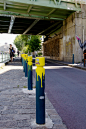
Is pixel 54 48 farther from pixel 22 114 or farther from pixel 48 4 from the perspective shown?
pixel 22 114

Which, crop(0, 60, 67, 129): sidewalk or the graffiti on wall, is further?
the graffiti on wall

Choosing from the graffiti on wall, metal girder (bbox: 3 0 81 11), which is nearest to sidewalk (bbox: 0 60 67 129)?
metal girder (bbox: 3 0 81 11)

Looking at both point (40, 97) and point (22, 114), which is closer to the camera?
point (40, 97)

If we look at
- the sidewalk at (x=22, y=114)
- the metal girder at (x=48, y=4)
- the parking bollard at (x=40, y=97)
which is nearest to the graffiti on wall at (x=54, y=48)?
the metal girder at (x=48, y=4)

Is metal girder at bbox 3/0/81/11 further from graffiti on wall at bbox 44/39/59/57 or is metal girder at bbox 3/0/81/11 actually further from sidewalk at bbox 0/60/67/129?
sidewalk at bbox 0/60/67/129

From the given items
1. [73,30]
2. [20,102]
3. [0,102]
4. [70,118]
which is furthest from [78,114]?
[73,30]

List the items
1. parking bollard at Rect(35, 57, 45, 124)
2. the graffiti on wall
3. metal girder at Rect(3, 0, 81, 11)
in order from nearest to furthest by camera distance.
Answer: parking bollard at Rect(35, 57, 45, 124)
metal girder at Rect(3, 0, 81, 11)
the graffiti on wall

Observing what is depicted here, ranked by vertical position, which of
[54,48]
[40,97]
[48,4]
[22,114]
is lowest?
[22,114]

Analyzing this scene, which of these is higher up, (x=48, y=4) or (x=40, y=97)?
(x=48, y=4)

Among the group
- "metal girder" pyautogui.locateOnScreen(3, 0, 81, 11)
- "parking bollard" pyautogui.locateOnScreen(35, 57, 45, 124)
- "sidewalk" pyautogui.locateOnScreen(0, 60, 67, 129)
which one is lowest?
"sidewalk" pyautogui.locateOnScreen(0, 60, 67, 129)

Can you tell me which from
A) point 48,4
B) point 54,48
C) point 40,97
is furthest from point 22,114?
point 54,48

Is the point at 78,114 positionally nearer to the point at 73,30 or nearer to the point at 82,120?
the point at 82,120

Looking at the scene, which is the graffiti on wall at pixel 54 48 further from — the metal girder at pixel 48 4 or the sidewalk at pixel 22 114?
the sidewalk at pixel 22 114

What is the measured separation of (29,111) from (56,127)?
864 millimetres
